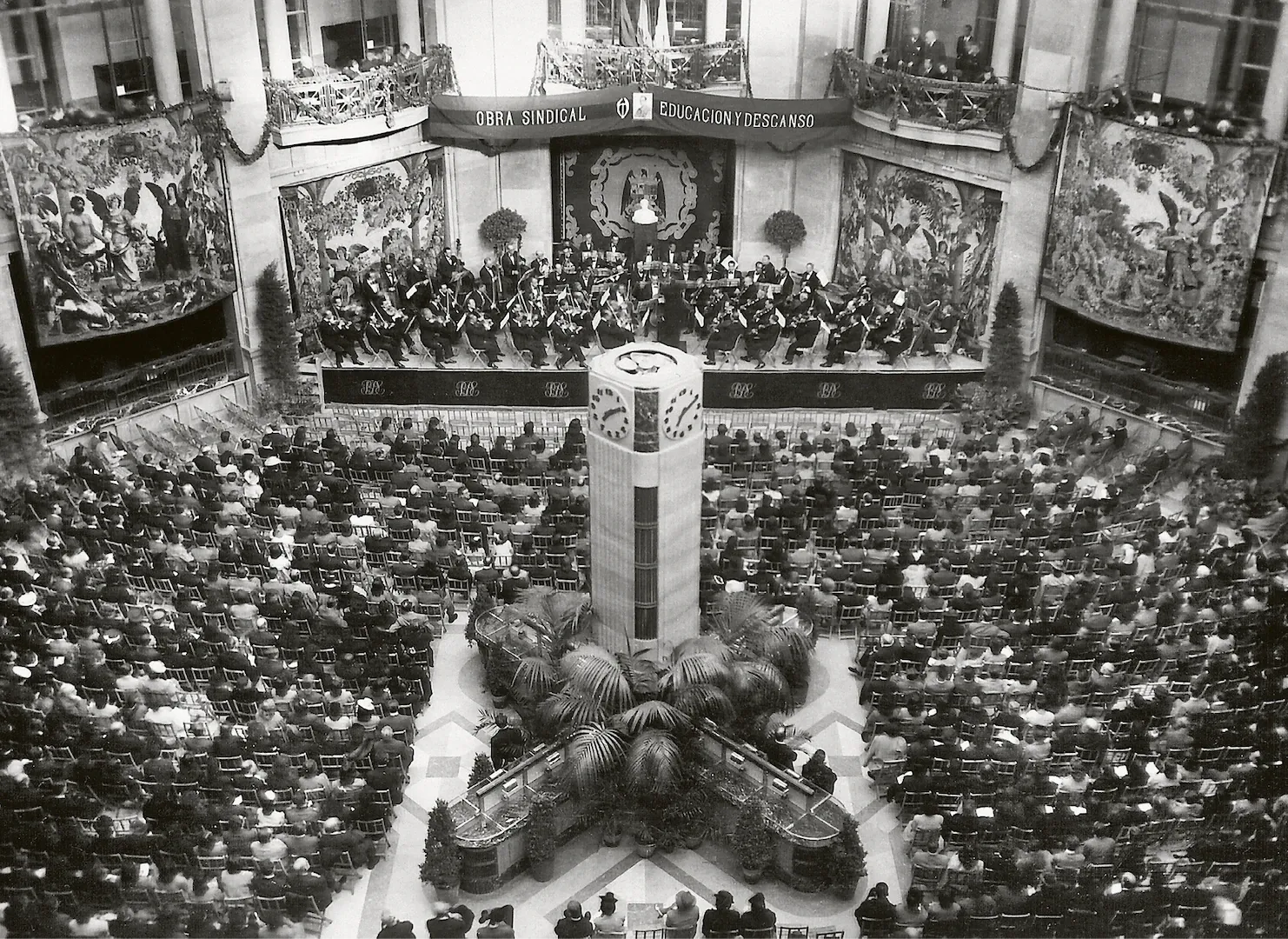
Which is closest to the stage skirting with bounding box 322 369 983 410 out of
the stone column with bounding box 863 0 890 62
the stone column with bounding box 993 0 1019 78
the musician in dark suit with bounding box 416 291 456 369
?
the musician in dark suit with bounding box 416 291 456 369

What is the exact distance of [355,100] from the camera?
28125 mm

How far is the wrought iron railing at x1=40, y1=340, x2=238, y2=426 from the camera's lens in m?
25.6

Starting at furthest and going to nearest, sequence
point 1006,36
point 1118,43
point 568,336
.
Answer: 1. point 568,336
2. point 1006,36
3. point 1118,43

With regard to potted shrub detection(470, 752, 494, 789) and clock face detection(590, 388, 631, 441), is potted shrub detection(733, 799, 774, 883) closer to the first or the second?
potted shrub detection(470, 752, 494, 789)

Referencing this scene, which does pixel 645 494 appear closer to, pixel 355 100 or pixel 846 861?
pixel 846 861

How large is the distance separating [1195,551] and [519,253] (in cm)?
1732

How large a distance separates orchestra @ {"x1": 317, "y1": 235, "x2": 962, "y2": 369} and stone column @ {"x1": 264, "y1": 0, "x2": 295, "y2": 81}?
15.0 ft

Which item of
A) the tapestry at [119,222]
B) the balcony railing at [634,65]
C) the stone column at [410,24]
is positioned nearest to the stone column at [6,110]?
the tapestry at [119,222]

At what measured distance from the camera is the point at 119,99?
86.5ft

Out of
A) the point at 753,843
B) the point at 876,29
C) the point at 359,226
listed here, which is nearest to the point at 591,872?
the point at 753,843

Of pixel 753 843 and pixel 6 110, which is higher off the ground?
pixel 6 110

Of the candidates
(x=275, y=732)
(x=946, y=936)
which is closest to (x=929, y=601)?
(x=946, y=936)

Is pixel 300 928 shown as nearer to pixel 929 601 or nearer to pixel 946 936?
pixel 946 936

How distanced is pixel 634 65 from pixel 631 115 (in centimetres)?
121
